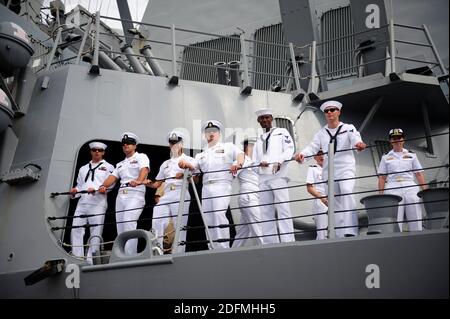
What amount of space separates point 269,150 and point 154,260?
4.76 feet

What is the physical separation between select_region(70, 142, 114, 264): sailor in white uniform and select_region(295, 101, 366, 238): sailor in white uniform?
1.99 metres

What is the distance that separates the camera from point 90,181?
18.0ft

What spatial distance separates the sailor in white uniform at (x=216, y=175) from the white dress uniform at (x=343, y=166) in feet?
2.27

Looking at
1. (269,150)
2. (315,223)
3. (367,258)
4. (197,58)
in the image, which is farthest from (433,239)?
(197,58)

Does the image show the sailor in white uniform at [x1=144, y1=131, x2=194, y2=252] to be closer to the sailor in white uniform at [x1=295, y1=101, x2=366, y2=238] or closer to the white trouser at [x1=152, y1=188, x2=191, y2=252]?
the white trouser at [x1=152, y1=188, x2=191, y2=252]

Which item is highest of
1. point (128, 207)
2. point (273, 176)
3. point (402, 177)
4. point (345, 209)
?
point (402, 177)

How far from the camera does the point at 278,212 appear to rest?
15.7 feet

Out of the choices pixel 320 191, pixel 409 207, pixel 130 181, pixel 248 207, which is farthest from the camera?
pixel 320 191

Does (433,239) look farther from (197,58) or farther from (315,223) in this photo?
(197,58)

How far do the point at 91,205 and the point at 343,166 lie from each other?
7.77ft

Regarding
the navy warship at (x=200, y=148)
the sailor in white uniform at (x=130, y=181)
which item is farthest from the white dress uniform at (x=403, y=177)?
the sailor in white uniform at (x=130, y=181)

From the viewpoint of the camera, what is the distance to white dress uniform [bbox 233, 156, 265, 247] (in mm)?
4891

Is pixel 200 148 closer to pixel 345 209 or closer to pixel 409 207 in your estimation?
pixel 345 209

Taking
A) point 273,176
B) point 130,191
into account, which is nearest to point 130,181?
point 130,191
